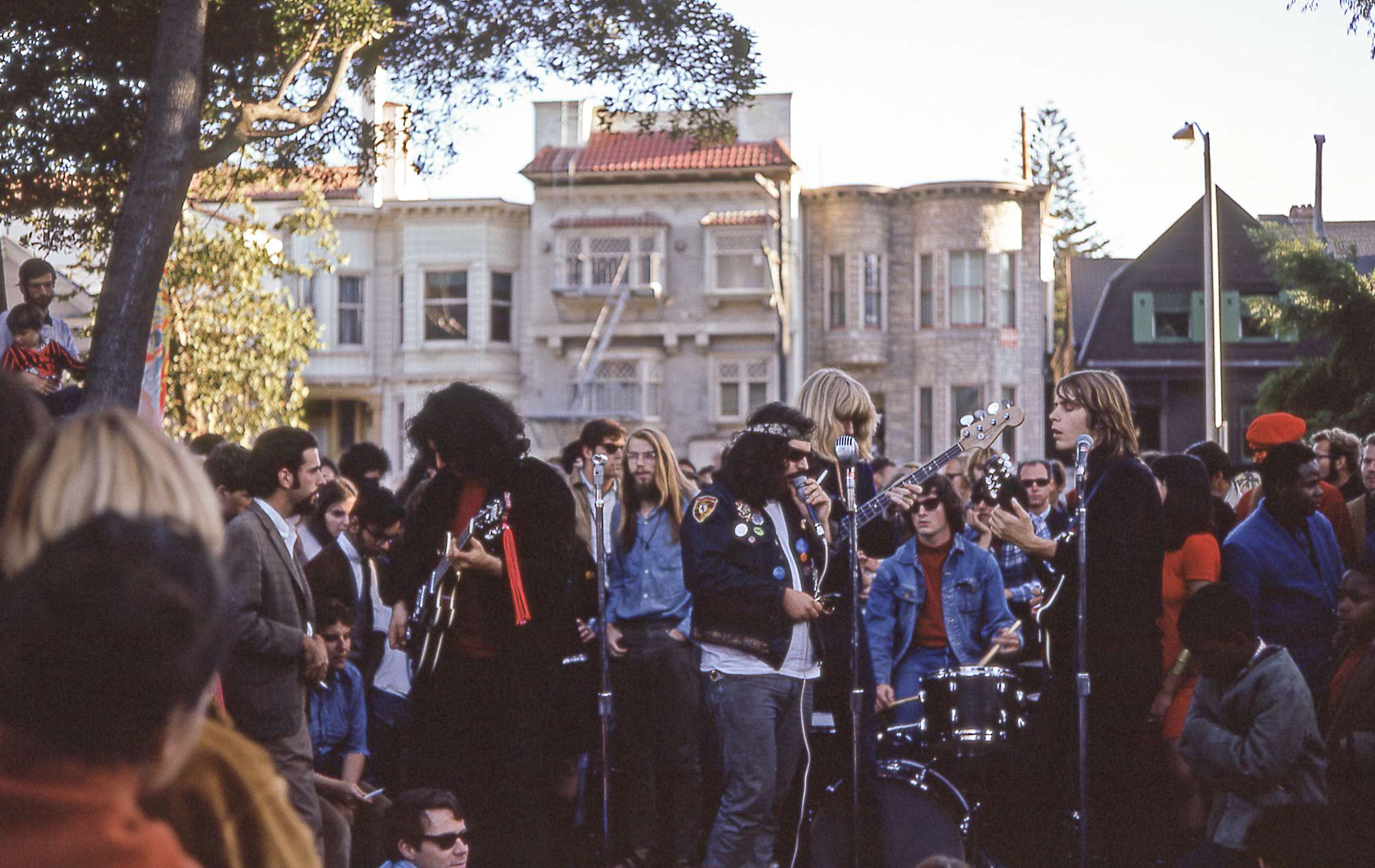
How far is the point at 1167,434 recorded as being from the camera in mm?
36312

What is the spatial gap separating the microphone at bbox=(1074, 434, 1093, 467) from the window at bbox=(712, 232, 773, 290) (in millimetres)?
29561

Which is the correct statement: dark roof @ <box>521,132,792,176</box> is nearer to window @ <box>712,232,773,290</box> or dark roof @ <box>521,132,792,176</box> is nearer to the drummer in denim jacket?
window @ <box>712,232,773,290</box>

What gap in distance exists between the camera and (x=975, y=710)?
20.9 ft

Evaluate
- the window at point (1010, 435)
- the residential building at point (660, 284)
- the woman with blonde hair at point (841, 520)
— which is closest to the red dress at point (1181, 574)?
the woman with blonde hair at point (841, 520)

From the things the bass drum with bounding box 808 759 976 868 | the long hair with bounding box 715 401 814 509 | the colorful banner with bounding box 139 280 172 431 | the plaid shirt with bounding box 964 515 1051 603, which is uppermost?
the colorful banner with bounding box 139 280 172 431

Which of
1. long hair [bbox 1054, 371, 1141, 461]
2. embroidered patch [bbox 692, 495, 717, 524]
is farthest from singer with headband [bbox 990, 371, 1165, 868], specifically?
embroidered patch [bbox 692, 495, 717, 524]

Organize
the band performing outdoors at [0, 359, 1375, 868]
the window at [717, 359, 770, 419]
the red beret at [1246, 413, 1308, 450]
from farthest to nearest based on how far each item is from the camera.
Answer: the window at [717, 359, 770, 419], the red beret at [1246, 413, 1308, 450], the band performing outdoors at [0, 359, 1375, 868]

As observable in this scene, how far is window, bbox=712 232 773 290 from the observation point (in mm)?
35500

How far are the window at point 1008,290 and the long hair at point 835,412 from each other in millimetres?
31297

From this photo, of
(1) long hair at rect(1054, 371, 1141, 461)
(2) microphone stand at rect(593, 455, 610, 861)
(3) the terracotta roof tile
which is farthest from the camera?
(3) the terracotta roof tile

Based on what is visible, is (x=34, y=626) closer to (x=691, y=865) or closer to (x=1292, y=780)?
(x=1292, y=780)

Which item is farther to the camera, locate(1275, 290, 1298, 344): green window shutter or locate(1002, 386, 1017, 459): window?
locate(1002, 386, 1017, 459): window

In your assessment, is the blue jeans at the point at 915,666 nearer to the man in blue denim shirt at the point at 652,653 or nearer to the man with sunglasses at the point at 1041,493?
the man in blue denim shirt at the point at 652,653

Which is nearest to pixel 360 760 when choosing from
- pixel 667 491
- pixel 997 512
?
pixel 667 491
